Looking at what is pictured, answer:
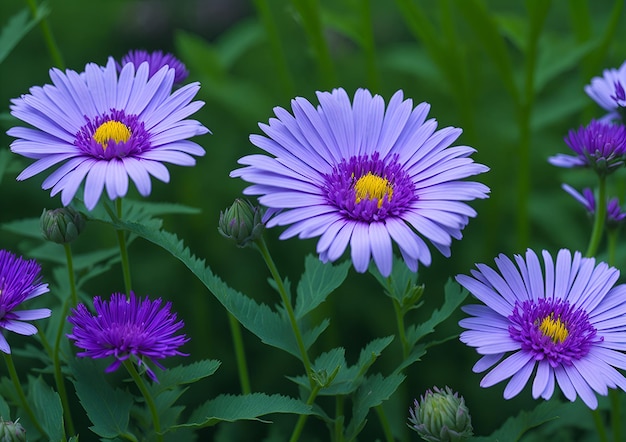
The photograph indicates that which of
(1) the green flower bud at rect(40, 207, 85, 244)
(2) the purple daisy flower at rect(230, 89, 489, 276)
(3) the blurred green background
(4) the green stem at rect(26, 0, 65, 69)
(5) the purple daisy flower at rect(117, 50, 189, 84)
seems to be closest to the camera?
(2) the purple daisy flower at rect(230, 89, 489, 276)

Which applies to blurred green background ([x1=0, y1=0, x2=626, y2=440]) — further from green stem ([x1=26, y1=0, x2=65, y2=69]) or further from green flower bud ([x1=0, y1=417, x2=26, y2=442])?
green flower bud ([x1=0, y1=417, x2=26, y2=442])

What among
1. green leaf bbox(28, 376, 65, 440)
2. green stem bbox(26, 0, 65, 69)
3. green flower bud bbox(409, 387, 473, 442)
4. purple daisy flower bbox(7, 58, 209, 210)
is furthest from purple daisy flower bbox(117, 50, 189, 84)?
green flower bud bbox(409, 387, 473, 442)

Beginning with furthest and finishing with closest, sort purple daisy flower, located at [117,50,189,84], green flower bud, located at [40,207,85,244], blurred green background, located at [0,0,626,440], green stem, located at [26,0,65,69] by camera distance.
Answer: blurred green background, located at [0,0,626,440] < green stem, located at [26,0,65,69] < purple daisy flower, located at [117,50,189,84] < green flower bud, located at [40,207,85,244]

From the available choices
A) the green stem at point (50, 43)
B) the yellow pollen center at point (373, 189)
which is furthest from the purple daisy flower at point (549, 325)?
the green stem at point (50, 43)

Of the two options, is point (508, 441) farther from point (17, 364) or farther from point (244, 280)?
point (17, 364)

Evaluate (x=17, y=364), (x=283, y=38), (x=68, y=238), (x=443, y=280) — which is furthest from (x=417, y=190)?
(x=283, y=38)
